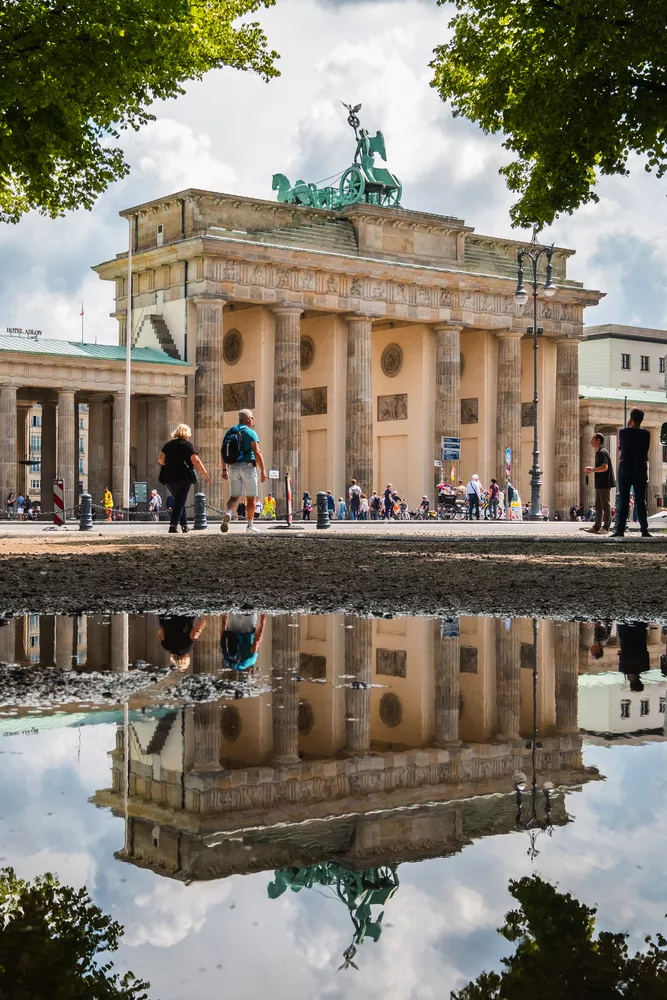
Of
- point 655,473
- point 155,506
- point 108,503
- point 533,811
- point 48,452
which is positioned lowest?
point 155,506

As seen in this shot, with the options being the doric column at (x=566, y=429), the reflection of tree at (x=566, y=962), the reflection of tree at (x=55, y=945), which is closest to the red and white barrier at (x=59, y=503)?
the reflection of tree at (x=55, y=945)

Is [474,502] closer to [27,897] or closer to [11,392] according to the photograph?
[11,392]

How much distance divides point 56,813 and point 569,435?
71394 millimetres

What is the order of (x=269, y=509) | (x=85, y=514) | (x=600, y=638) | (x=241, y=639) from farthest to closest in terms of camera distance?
1. (x=269, y=509)
2. (x=85, y=514)
3. (x=600, y=638)
4. (x=241, y=639)

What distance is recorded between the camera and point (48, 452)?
59.4 meters

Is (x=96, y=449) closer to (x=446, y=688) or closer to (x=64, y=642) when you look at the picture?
(x=64, y=642)

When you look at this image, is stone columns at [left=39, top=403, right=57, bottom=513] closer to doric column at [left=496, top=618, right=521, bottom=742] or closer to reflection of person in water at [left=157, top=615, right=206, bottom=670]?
reflection of person in water at [left=157, top=615, right=206, bottom=670]

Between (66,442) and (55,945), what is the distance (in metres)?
54.7

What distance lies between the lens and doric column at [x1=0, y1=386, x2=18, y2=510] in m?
53.9

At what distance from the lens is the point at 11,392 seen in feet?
178

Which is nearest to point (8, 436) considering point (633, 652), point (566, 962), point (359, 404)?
point (359, 404)

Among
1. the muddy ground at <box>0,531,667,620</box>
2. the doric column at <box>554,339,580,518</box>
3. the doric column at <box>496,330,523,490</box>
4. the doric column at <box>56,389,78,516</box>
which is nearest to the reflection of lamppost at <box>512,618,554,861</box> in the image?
the muddy ground at <box>0,531,667,620</box>

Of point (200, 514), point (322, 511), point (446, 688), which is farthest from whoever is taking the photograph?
point (322, 511)

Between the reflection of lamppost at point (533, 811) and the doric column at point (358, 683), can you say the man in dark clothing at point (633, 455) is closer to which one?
the doric column at point (358, 683)
